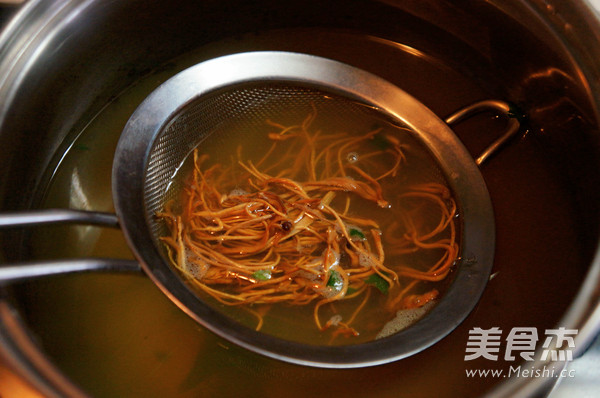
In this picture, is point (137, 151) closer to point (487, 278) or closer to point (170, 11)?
point (170, 11)

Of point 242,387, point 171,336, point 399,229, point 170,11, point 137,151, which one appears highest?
point 170,11

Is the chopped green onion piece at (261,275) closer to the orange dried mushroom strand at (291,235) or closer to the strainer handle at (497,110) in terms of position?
the orange dried mushroom strand at (291,235)

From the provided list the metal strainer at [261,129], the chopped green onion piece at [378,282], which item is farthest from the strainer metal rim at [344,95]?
the chopped green onion piece at [378,282]

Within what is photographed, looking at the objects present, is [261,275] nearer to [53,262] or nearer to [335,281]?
[335,281]

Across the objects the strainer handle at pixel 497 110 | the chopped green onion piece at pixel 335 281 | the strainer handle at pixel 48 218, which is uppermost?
the strainer handle at pixel 497 110

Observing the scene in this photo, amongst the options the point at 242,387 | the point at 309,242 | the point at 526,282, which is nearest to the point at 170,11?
the point at 309,242

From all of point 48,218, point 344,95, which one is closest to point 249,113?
point 344,95
